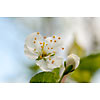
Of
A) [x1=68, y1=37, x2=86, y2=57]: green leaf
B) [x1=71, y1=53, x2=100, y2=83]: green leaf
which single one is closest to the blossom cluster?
[x1=71, y1=53, x2=100, y2=83]: green leaf

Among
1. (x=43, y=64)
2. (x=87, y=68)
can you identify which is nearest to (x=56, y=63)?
(x=43, y=64)

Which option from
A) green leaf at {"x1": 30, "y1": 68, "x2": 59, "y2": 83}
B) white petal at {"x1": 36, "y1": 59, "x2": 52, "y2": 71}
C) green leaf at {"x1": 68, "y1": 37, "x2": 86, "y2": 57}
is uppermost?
white petal at {"x1": 36, "y1": 59, "x2": 52, "y2": 71}

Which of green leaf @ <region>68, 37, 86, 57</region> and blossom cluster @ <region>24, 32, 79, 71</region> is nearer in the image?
blossom cluster @ <region>24, 32, 79, 71</region>

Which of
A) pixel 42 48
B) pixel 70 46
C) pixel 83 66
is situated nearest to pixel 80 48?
pixel 70 46

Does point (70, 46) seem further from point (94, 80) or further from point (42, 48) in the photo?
point (42, 48)

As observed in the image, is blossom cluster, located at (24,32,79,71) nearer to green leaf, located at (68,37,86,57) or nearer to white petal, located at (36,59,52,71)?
white petal, located at (36,59,52,71)

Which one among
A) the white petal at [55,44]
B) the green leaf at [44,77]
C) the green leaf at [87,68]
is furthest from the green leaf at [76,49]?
the green leaf at [44,77]

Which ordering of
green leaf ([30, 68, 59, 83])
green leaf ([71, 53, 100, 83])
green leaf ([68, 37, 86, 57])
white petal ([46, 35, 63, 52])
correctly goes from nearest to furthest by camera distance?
green leaf ([30, 68, 59, 83])
white petal ([46, 35, 63, 52])
green leaf ([71, 53, 100, 83])
green leaf ([68, 37, 86, 57])
